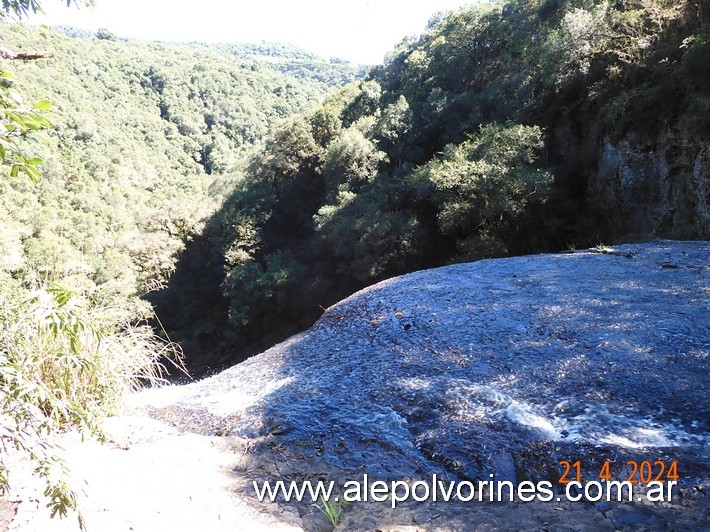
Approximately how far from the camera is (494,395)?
10.9ft

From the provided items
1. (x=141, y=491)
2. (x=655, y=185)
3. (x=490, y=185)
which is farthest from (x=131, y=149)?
(x=141, y=491)

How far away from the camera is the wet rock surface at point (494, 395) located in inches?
89.7

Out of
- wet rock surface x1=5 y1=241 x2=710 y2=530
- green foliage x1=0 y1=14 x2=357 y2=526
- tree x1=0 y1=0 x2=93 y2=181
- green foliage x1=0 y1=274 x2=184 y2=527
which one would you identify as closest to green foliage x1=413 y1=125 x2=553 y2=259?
wet rock surface x1=5 y1=241 x2=710 y2=530

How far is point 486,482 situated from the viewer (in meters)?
2.27

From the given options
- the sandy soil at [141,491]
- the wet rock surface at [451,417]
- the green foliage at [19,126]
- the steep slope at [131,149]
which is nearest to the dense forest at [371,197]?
the green foliage at [19,126]

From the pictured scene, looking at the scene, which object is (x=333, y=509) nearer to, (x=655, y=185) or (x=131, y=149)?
(x=655, y=185)

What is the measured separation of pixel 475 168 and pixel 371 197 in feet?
17.3

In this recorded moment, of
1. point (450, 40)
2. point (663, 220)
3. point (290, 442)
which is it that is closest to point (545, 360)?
point (290, 442)

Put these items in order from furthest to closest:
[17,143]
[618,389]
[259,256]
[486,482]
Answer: [259,256] → [618,389] → [486,482] → [17,143]

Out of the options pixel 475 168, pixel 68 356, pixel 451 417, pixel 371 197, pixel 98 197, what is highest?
pixel 98 197

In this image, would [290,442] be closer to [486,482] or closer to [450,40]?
[486,482]

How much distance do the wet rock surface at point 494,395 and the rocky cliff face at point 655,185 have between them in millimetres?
3420

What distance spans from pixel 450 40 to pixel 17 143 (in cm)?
2622

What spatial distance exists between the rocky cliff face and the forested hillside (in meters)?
0.03
